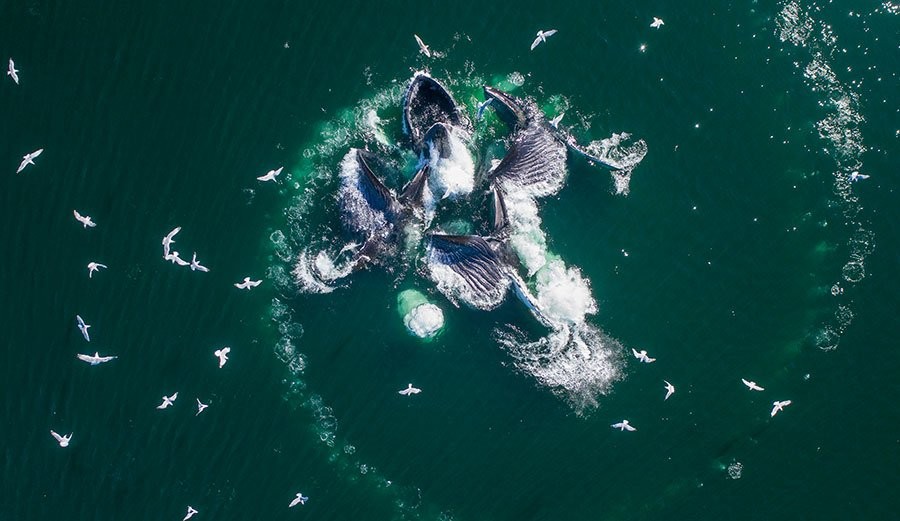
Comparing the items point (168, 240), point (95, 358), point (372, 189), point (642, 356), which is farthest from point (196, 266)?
point (642, 356)

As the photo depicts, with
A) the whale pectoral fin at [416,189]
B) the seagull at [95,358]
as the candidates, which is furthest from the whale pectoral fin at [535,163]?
the seagull at [95,358]

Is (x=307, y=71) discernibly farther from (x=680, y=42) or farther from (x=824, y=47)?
(x=824, y=47)

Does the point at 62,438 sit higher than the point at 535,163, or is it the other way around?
the point at 535,163

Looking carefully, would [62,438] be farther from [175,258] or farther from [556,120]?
[556,120]

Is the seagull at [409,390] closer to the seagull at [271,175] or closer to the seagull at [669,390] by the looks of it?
the seagull at [271,175]

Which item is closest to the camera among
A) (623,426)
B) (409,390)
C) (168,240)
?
(168,240)

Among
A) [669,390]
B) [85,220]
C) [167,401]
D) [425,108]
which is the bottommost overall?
[167,401]

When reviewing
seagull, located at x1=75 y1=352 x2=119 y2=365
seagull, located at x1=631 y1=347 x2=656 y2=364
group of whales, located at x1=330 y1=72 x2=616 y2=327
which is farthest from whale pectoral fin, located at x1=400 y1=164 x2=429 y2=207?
seagull, located at x1=75 y1=352 x2=119 y2=365

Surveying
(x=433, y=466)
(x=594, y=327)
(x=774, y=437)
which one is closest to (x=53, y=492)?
(x=433, y=466)
